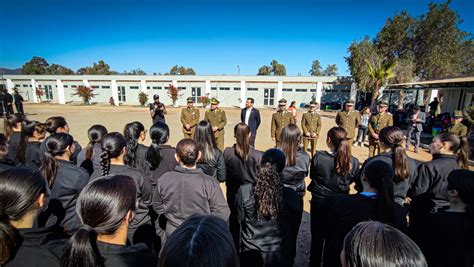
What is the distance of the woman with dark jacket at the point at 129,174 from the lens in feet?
7.14

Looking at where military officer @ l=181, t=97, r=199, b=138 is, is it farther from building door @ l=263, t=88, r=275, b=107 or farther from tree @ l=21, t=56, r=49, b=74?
tree @ l=21, t=56, r=49, b=74

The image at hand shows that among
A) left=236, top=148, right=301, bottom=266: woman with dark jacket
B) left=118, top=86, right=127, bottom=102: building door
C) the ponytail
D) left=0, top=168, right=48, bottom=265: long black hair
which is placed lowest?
left=236, top=148, right=301, bottom=266: woman with dark jacket

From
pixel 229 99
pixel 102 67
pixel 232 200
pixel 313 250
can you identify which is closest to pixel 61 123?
pixel 232 200

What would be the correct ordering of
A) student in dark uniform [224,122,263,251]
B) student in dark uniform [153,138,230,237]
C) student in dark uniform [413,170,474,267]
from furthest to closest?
student in dark uniform [224,122,263,251] < student in dark uniform [153,138,230,237] < student in dark uniform [413,170,474,267]

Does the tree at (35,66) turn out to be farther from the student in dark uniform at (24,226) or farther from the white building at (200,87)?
the student in dark uniform at (24,226)

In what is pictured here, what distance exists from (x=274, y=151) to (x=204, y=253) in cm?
134

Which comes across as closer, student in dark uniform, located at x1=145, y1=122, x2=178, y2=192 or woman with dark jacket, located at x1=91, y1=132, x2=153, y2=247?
woman with dark jacket, located at x1=91, y1=132, x2=153, y2=247

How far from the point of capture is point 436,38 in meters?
22.8

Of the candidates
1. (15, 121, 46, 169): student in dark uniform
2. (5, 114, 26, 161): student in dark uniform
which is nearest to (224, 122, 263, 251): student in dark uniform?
(15, 121, 46, 169): student in dark uniform

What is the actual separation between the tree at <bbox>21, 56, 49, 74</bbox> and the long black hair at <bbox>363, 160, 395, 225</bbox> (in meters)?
81.3

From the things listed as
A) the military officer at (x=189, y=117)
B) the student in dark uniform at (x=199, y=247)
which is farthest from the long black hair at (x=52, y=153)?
the military officer at (x=189, y=117)

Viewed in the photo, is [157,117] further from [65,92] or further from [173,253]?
[65,92]

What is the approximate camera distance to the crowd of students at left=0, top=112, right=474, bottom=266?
36.4 inches

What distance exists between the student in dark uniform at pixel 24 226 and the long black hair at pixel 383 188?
1956 mm
